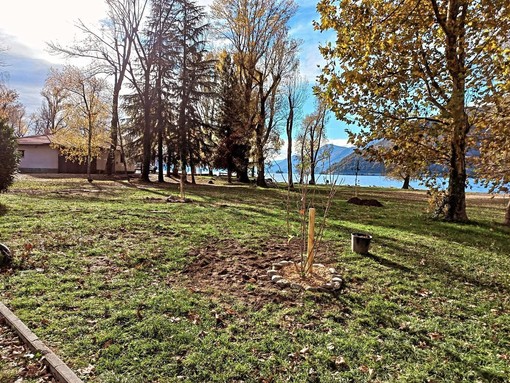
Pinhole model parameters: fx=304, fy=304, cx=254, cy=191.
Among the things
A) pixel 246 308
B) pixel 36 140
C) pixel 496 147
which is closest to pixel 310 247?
pixel 246 308

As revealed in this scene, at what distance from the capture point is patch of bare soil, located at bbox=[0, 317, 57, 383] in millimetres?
2325

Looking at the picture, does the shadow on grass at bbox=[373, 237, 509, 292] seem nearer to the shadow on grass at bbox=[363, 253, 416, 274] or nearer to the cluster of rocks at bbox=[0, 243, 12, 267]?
the shadow on grass at bbox=[363, 253, 416, 274]

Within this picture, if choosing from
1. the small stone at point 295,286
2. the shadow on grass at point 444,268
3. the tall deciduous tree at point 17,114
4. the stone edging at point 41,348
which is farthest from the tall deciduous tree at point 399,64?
the tall deciduous tree at point 17,114

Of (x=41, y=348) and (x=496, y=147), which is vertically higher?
(x=496, y=147)

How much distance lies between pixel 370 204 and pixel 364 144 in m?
8.42

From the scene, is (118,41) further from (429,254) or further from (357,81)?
(429,254)

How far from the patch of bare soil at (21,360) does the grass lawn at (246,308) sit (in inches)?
6.6

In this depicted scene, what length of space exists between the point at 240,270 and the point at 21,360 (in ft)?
9.06

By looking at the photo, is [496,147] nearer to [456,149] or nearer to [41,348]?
[456,149]

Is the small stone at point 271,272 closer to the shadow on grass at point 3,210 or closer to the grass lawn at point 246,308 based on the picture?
the grass lawn at point 246,308

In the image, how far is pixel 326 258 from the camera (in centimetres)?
537

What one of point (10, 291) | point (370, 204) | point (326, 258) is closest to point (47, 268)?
point (10, 291)

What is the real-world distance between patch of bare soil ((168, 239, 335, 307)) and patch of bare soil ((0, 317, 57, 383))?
1757 millimetres

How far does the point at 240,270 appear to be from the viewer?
468 centimetres
